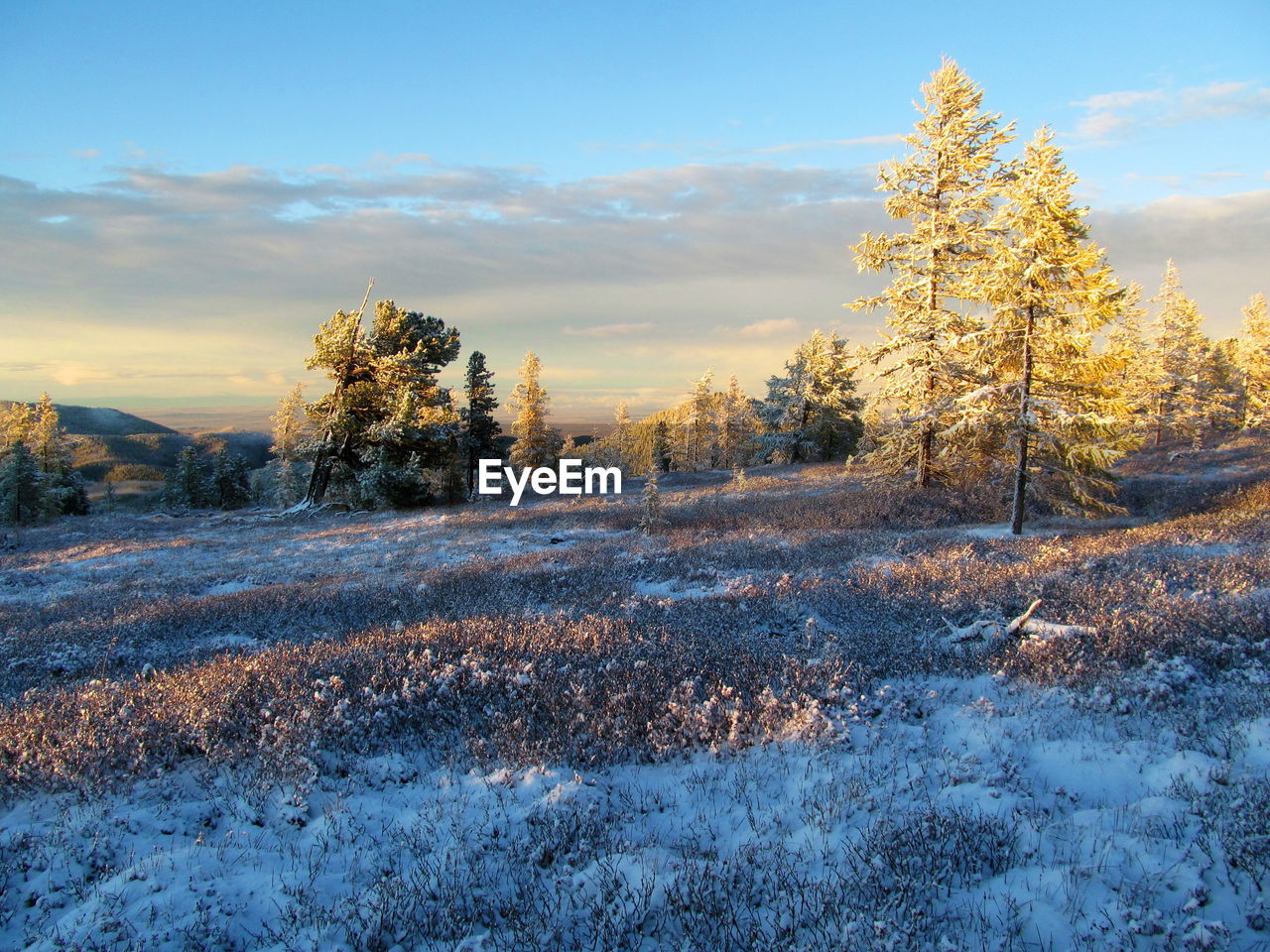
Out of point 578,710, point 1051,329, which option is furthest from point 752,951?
point 1051,329

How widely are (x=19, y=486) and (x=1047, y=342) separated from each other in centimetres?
5950

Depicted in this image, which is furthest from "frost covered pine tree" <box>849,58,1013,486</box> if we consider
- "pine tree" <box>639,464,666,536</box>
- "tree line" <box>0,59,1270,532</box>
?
"pine tree" <box>639,464,666,536</box>

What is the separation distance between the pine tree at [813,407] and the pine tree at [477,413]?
2109 cm

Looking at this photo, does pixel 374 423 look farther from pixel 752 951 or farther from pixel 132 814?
pixel 752 951

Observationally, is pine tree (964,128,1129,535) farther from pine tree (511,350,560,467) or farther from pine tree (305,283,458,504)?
pine tree (511,350,560,467)

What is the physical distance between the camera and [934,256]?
19891mm

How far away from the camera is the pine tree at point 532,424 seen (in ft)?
144

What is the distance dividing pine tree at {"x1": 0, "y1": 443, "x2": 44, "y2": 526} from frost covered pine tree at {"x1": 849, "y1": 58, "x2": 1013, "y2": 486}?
53.3 m

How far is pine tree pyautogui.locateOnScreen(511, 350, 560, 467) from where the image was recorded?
4375 centimetres

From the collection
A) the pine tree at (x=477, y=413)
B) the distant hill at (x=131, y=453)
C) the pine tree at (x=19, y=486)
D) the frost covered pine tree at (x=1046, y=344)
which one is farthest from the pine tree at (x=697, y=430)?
the distant hill at (x=131, y=453)

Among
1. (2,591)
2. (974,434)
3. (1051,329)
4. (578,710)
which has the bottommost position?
(2,591)

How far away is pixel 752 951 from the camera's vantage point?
2.98 m

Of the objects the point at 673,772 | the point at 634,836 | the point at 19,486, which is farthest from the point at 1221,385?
the point at 19,486

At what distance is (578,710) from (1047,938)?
3.93 meters
